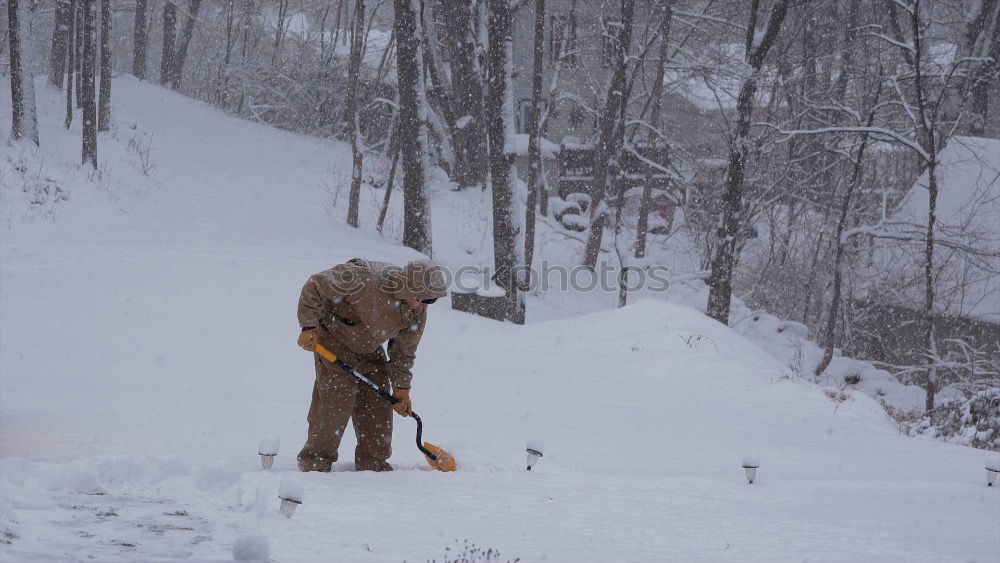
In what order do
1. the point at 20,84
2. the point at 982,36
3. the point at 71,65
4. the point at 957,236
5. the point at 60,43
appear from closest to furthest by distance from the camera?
1. the point at 957,236
2. the point at 20,84
3. the point at 982,36
4. the point at 71,65
5. the point at 60,43

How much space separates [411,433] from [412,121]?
27.8 feet

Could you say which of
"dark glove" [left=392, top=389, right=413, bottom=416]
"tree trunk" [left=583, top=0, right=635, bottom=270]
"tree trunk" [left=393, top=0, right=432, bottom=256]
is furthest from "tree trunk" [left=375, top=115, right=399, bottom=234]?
"dark glove" [left=392, top=389, right=413, bottom=416]

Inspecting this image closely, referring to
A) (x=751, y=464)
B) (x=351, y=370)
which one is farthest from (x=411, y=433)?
(x=751, y=464)

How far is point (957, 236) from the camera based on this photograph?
1565 cm

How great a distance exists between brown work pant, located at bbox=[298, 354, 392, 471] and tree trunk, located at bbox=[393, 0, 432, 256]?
9.26 m

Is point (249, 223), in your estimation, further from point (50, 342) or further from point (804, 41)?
point (804, 41)

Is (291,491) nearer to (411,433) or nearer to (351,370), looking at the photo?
(351,370)

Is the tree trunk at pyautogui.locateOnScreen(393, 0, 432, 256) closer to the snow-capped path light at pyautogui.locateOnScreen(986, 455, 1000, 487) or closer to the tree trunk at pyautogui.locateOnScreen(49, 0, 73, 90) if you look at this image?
the snow-capped path light at pyautogui.locateOnScreen(986, 455, 1000, 487)

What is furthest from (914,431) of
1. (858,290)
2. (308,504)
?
(858,290)

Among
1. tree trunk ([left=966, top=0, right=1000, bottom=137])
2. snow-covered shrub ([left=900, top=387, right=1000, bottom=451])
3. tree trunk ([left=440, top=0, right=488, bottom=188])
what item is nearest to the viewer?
snow-covered shrub ([left=900, top=387, right=1000, bottom=451])

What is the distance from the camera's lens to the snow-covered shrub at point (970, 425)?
368 inches

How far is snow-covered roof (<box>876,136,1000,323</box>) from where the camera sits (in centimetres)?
1623

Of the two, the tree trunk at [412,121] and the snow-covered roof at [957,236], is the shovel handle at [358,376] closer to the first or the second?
the tree trunk at [412,121]

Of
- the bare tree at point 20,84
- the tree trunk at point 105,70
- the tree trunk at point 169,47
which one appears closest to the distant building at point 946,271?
the bare tree at point 20,84
